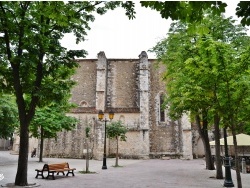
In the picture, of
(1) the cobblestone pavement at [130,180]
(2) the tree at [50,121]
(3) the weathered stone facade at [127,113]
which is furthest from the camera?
(3) the weathered stone facade at [127,113]

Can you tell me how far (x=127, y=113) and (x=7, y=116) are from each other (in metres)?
17.8

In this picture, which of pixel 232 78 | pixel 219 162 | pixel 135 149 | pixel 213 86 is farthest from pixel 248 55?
pixel 135 149

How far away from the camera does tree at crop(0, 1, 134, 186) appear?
953cm

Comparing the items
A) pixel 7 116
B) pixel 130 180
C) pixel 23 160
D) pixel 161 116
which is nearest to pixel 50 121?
pixel 7 116

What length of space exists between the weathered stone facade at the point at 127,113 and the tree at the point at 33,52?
67.9 feet

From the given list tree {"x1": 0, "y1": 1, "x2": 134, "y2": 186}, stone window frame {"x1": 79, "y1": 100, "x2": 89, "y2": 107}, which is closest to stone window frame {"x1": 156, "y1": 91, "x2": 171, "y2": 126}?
stone window frame {"x1": 79, "y1": 100, "x2": 89, "y2": 107}

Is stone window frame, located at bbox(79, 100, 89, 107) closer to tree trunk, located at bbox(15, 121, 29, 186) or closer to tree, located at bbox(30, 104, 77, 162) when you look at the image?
tree, located at bbox(30, 104, 77, 162)

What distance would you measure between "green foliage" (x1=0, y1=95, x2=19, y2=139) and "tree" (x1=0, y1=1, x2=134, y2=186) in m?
9.63

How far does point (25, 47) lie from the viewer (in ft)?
32.4

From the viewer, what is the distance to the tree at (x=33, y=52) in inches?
375

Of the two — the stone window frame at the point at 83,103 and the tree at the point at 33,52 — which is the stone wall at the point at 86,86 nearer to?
the stone window frame at the point at 83,103

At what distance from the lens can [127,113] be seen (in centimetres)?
3556

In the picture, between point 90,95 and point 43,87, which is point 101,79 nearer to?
point 90,95

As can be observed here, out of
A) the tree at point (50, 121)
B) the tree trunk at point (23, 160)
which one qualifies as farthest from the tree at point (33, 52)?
the tree at point (50, 121)
